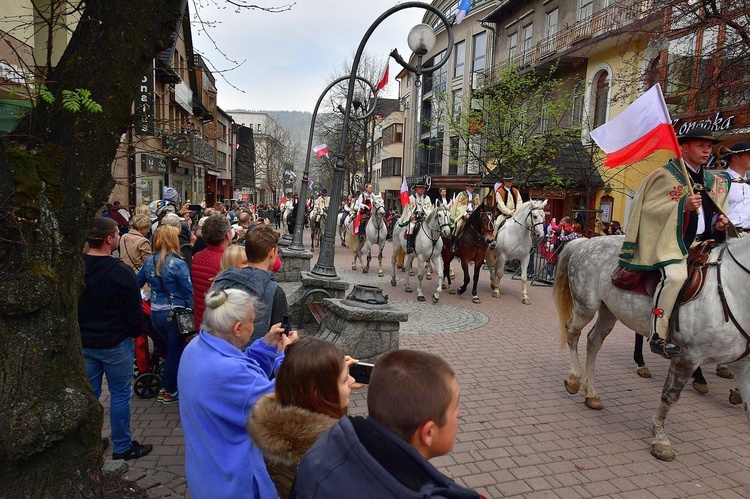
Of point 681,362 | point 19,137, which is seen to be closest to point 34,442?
point 19,137

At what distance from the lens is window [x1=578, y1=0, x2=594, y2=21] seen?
21.0 metres

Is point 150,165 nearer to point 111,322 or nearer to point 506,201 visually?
point 506,201

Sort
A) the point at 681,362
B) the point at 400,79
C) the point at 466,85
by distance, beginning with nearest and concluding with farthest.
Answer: the point at 681,362
the point at 466,85
the point at 400,79

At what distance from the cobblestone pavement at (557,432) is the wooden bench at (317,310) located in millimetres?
1338

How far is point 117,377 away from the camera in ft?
12.8

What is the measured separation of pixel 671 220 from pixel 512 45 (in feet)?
87.2

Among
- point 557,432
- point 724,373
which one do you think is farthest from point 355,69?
point 724,373

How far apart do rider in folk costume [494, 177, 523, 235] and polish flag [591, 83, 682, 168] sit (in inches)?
269

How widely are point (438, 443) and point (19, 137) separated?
2.80 meters

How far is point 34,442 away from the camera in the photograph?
102 inches

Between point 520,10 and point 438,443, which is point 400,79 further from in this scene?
point 438,443

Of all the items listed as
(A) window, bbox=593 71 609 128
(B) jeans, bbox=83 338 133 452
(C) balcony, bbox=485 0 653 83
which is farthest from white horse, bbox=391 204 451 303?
(A) window, bbox=593 71 609 128

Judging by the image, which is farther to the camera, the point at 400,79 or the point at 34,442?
the point at 400,79

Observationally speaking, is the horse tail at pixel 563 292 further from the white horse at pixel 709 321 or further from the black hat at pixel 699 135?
the black hat at pixel 699 135
